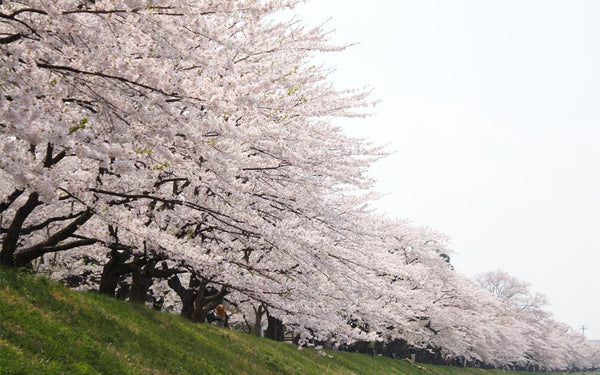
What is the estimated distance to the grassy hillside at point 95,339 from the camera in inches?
278

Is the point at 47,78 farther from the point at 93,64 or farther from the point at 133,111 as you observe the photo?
the point at 133,111

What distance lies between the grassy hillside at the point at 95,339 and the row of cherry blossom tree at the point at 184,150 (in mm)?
1256

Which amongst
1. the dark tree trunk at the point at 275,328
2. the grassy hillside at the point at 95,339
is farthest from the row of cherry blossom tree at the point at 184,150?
the dark tree trunk at the point at 275,328

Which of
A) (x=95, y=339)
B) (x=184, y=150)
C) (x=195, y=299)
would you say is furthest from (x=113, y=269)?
(x=184, y=150)

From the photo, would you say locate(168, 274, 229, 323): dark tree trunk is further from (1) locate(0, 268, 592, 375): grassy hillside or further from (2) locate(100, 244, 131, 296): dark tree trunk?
(2) locate(100, 244, 131, 296): dark tree trunk

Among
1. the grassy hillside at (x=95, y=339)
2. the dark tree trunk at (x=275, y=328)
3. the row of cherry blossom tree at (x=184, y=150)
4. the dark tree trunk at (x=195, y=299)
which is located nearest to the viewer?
the row of cherry blossom tree at (x=184, y=150)

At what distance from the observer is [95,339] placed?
351 inches

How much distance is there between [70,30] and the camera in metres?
5.88

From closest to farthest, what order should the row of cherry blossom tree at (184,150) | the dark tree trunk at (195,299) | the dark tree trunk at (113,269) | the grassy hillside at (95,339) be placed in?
the row of cherry blossom tree at (184,150), the grassy hillside at (95,339), the dark tree trunk at (113,269), the dark tree trunk at (195,299)

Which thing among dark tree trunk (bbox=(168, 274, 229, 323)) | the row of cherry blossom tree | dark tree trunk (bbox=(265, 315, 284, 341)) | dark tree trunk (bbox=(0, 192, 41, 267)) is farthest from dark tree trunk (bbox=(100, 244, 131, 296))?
dark tree trunk (bbox=(265, 315, 284, 341))

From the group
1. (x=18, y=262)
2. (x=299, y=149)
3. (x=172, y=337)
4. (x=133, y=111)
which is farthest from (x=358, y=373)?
(x=133, y=111)

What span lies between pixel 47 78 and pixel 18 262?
548 cm

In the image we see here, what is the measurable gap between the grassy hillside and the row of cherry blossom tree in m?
1.26

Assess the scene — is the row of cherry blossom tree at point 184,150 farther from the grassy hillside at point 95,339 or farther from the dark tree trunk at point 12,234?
the grassy hillside at point 95,339
